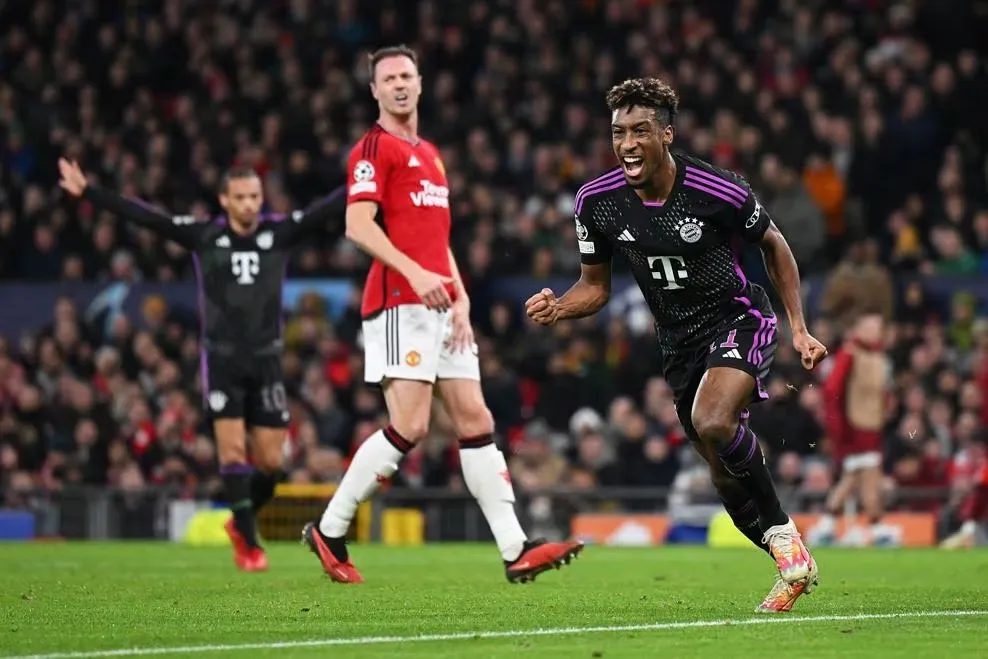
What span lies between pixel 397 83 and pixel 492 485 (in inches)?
83.7

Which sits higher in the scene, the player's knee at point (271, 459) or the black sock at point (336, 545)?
the player's knee at point (271, 459)

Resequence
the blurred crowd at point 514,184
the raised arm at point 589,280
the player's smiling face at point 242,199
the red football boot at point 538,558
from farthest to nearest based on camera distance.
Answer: the blurred crowd at point 514,184 → the player's smiling face at point 242,199 → the red football boot at point 538,558 → the raised arm at point 589,280

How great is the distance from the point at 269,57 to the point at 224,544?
10436 mm

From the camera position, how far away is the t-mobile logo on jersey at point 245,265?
1206 centimetres

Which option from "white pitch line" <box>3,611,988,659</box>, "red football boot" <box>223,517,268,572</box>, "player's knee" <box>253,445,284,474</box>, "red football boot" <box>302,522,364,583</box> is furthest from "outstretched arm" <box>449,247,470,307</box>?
"white pitch line" <box>3,611,988,659</box>

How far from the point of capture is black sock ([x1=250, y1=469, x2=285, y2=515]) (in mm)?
12281

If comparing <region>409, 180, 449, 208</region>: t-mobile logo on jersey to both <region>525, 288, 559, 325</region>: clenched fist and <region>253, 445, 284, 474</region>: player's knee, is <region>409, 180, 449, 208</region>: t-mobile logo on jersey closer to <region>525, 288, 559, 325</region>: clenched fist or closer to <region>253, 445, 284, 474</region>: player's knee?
<region>525, 288, 559, 325</region>: clenched fist

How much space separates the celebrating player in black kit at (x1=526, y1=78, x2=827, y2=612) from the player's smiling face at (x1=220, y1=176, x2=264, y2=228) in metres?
4.12

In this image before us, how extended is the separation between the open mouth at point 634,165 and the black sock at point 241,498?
14.8 ft

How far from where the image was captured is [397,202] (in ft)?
32.2

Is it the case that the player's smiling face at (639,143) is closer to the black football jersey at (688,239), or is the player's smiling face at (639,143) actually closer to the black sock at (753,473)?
the black football jersey at (688,239)

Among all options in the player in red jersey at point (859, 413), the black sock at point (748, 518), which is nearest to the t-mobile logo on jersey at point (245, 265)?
the black sock at point (748, 518)

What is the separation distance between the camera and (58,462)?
20266 millimetres

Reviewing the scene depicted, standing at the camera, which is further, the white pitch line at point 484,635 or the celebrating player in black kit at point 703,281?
the celebrating player in black kit at point 703,281
